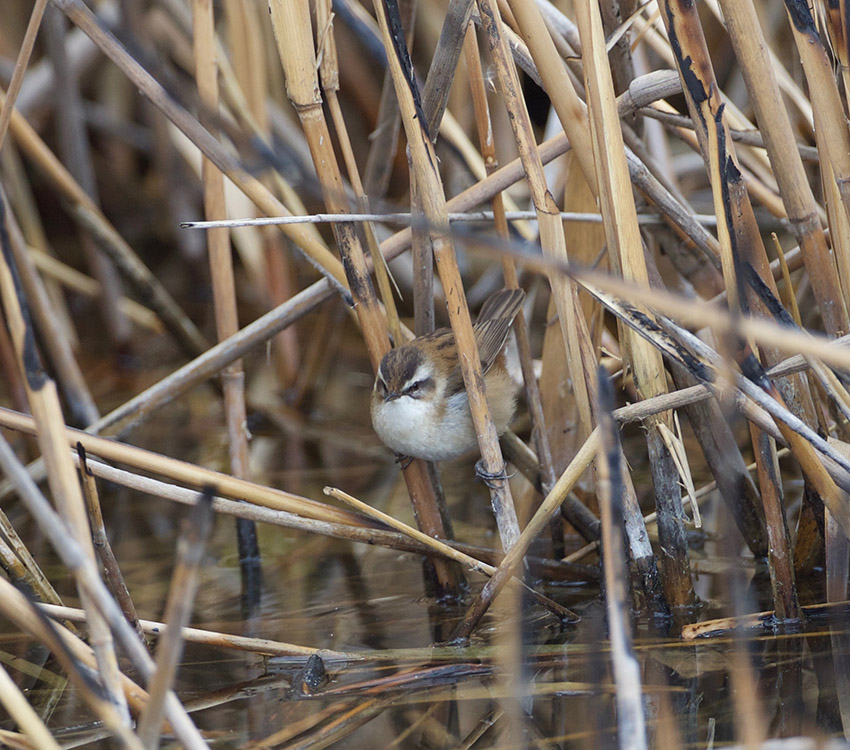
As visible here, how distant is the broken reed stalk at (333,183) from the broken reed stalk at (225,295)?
0.59m

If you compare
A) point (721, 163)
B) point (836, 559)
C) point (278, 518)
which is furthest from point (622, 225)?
point (278, 518)

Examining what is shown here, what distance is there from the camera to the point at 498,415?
9.68ft

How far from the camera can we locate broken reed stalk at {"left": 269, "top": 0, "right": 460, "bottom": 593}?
7.18 ft

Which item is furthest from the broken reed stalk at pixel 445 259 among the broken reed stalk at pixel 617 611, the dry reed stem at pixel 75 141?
the dry reed stem at pixel 75 141

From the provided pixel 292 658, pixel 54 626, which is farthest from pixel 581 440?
pixel 54 626

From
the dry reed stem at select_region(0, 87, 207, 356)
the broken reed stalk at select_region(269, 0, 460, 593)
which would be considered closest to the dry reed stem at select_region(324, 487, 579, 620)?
the broken reed stalk at select_region(269, 0, 460, 593)

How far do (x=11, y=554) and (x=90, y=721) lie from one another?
1.61 ft

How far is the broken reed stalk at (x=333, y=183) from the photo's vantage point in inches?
86.1

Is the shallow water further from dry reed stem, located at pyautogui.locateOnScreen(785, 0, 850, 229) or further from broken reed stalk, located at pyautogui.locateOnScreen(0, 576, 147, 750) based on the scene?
dry reed stem, located at pyautogui.locateOnScreen(785, 0, 850, 229)

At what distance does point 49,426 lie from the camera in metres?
1.54

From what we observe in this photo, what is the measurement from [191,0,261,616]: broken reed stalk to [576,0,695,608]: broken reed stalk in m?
1.26

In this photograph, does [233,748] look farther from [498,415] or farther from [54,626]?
[498,415]

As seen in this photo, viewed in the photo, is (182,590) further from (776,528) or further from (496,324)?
(496,324)

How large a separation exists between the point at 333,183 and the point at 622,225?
77 centimetres
